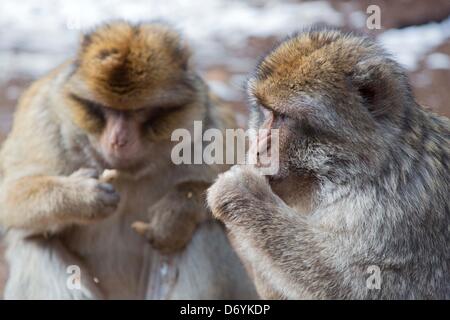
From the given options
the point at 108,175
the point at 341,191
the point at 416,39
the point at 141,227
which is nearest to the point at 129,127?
the point at 108,175

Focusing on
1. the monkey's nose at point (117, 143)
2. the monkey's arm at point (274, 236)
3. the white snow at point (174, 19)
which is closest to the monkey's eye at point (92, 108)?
the monkey's nose at point (117, 143)

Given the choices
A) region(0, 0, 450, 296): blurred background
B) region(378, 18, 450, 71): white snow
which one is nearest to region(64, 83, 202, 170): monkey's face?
region(0, 0, 450, 296): blurred background

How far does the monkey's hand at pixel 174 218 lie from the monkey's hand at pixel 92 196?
0.87 feet

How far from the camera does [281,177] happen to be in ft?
13.5

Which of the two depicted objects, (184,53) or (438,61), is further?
(438,61)

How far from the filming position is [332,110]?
13.3 feet

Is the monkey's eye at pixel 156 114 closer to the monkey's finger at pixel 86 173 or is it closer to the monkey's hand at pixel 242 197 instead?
the monkey's finger at pixel 86 173

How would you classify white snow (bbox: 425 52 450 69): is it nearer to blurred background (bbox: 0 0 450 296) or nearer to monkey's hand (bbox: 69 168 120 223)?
blurred background (bbox: 0 0 450 296)

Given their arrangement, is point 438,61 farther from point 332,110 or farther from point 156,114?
point 332,110

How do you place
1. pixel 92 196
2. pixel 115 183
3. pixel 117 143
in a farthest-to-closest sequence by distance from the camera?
pixel 115 183 → pixel 92 196 → pixel 117 143

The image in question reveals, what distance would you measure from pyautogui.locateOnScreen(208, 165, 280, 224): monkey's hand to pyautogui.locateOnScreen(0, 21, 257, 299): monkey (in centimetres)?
125

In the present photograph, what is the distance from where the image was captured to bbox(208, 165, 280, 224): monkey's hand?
412cm

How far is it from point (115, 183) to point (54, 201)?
17.0 inches

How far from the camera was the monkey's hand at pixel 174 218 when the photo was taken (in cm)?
559
